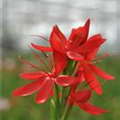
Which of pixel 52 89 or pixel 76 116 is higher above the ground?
pixel 52 89

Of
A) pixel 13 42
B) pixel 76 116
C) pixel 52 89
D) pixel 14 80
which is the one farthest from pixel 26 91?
A: pixel 13 42

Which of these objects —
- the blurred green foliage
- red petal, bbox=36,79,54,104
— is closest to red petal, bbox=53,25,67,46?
red petal, bbox=36,79,54,104

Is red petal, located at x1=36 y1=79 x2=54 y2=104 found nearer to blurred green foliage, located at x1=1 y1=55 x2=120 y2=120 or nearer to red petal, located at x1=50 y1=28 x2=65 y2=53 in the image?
red petal, located at x1=50 y1=28 x2=65 y2=53

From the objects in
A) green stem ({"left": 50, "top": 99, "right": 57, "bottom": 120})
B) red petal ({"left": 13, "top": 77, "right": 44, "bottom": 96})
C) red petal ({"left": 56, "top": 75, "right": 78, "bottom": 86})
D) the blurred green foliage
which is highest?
red petal ({"left": 56, "top": 75, "right": 78, "bottom": 86})

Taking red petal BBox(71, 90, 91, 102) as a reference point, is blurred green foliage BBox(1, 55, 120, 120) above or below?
below

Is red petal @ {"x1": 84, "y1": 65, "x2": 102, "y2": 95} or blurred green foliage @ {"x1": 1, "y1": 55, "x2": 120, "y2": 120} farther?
blurred green foliage @ {"x1": 1, "y1": 55, "x2": 120, "y2": 120}

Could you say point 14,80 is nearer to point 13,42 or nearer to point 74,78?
point 74,78

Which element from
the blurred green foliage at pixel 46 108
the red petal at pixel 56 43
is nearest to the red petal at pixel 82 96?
the red petal at pixel 56 43
